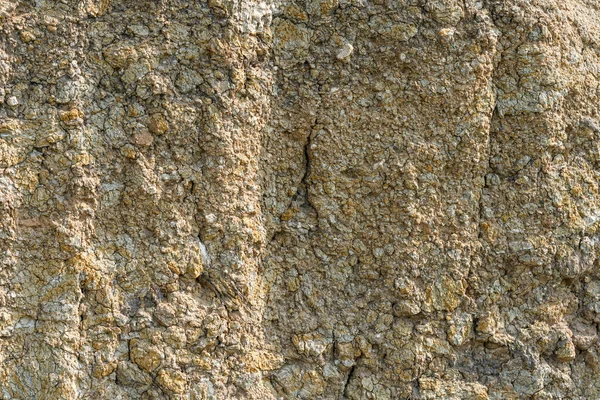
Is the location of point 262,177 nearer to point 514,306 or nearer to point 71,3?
point 71,3

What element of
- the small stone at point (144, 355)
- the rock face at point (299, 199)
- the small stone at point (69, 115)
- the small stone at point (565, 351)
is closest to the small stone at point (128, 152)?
the rock face at point (299, 199)

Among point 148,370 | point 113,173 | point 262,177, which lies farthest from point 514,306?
point 113,173

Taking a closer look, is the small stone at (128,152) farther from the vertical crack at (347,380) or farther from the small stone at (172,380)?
the vertical crack at (347,380)

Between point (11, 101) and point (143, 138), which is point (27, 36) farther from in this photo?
point (143, 138)

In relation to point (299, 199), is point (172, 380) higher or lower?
lower

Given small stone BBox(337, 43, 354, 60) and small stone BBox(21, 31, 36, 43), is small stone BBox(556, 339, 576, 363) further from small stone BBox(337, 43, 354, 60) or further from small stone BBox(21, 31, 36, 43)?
small stone BBox(21, 31, 36, 43)

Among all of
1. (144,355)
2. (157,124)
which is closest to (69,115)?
(157,124)

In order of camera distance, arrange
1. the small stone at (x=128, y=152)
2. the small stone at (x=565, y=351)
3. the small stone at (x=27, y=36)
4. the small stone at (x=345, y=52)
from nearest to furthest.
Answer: the small stone at (x=27, y=36)
the small stone at (x=128, y=152)
the small stone at (x=345, y=52)
the small stone at (x=565, y=351)
